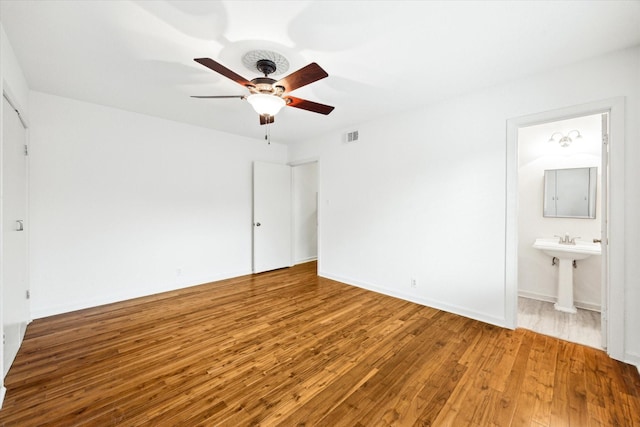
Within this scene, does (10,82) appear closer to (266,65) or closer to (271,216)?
(266,65)

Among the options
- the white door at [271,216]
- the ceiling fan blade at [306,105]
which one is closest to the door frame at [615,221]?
the ceiling fan blade at [306,105]

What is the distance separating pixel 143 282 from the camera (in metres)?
3.74

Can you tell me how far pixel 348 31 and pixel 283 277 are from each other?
3829 mm

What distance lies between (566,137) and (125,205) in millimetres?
6008

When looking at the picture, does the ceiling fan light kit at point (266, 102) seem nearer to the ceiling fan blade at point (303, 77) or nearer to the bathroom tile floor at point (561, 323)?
the ceiling fan blade at point (303, 77)

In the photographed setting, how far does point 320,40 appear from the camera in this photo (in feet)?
6.73

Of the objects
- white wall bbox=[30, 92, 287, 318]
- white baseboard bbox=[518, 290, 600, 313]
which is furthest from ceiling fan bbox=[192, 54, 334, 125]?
white baseboard bbox=[518, 290, 600, 313]

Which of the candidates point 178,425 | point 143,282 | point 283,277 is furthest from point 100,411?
point 283,277

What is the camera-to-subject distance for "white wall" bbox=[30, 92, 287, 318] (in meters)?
3.06

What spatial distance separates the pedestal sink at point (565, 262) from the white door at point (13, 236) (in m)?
5.39

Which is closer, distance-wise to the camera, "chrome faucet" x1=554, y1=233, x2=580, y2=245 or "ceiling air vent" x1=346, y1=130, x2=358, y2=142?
"chrome faucet" x1=554, y1=233, x2=580, y2=245

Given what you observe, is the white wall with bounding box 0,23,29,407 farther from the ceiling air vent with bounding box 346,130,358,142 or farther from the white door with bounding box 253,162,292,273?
the ceiling air vent with bounding box 346,130,358,142

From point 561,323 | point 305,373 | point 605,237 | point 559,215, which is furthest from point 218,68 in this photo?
point 559,215

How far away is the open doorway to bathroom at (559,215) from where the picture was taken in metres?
3.18
